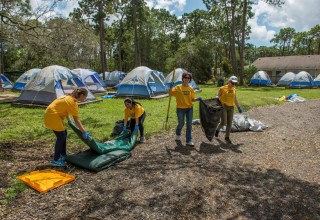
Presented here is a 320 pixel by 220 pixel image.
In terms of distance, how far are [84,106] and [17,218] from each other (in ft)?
30.4

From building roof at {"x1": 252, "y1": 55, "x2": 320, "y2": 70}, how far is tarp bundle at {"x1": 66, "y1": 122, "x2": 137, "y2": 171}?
37.7m

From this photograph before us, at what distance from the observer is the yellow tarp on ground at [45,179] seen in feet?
13.7

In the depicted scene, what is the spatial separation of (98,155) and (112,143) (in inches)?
26.7

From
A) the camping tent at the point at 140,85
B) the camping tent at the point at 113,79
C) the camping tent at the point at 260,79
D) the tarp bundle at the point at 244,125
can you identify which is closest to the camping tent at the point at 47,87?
the camping tent at the point at 140,85

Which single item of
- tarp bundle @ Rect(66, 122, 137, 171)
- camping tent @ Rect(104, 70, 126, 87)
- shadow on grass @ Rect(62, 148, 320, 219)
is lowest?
shadow on grass @ Rect(62, 148, 320, 219)

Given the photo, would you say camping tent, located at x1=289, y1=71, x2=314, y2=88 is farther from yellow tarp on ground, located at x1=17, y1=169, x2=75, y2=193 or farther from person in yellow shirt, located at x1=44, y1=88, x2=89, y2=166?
yellow tarp on ground, located at x1=17, y1=169, x2=75, y2=193

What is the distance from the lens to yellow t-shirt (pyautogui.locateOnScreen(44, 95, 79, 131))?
4828 mm

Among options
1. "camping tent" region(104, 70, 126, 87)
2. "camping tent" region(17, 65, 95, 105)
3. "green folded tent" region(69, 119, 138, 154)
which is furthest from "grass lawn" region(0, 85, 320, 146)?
"camping tent" region(104, 70, 126, 87)

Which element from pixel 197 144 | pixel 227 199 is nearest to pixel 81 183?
pixel 227 199

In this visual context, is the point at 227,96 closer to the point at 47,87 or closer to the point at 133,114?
the point at 133,114

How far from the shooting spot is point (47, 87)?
12.1 m

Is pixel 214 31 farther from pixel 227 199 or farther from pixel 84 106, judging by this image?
pixel 227 199

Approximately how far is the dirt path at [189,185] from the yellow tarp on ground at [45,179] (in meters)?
0.11

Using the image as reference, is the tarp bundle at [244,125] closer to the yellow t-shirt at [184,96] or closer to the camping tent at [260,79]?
the yellow t-shirt at [184,96]
